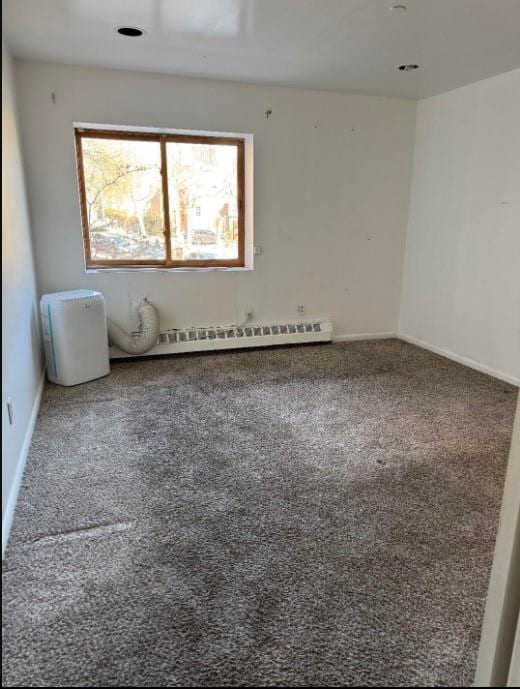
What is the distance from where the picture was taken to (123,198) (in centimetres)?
426

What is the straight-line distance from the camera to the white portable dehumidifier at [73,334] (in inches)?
140

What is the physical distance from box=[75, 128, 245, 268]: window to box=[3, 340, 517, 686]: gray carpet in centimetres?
158

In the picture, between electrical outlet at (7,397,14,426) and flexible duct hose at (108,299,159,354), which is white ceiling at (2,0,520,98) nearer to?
flexible duct hose at (108,299,159,354)

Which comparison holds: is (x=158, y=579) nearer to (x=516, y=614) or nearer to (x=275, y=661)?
(x=275, y=661)

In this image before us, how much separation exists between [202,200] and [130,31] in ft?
5.51

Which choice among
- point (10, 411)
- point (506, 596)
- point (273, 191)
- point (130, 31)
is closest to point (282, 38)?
point (130, 31)

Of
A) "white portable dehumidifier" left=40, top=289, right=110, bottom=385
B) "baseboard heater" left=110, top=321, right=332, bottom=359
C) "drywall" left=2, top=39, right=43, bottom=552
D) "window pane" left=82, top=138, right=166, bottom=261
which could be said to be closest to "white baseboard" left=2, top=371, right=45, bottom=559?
"drywall" left=2, top=39, right=43, bottom=552

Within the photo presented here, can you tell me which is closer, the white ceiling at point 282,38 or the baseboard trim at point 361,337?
the white ceiling at point 282,38

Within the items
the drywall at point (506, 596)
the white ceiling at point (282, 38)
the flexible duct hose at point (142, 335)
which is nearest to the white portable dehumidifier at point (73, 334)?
the flexible duct hose at point (142, 335)

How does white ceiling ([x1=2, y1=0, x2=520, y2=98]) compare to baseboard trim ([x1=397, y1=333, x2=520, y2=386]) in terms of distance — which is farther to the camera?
baseboard trim ([x1=397, y1=333, x2=520, y2=386])

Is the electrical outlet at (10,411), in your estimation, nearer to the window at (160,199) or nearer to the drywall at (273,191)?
the drywall at (273,191)

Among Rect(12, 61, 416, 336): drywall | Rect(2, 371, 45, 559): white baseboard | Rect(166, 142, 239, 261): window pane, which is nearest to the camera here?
Rect(2, 371, 45, 559): white baseboard

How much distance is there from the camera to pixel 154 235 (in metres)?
4.44

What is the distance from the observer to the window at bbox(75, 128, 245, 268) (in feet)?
13.7
